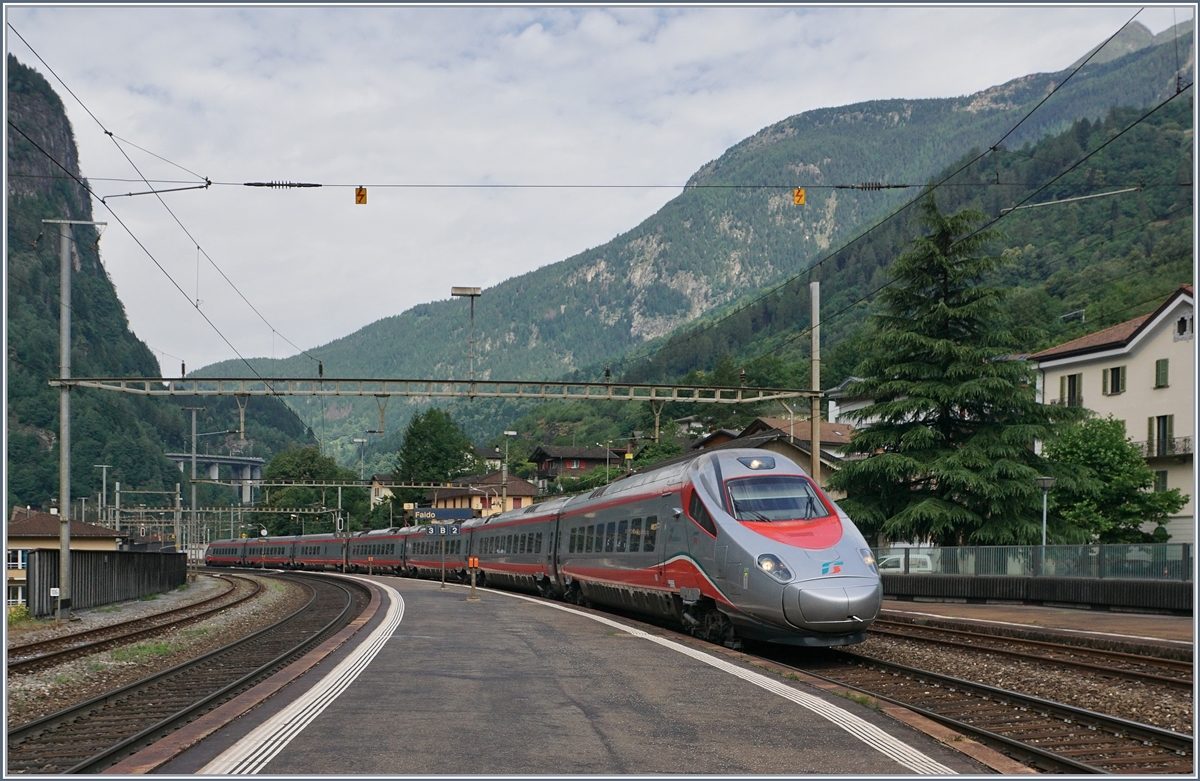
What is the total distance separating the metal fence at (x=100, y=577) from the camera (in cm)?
3020

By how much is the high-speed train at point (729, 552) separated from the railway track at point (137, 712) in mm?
6846

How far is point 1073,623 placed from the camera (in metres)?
24.3

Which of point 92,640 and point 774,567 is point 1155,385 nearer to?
point 774,567

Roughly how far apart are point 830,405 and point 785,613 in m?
83.8

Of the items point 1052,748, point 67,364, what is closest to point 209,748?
point 1052,748

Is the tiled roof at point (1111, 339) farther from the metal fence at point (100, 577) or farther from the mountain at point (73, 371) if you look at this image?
the mountain at point (73, 371)

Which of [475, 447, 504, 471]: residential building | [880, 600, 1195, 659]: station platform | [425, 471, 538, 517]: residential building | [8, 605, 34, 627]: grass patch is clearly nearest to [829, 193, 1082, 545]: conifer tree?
[880, 600, 1195, 659]: station platform

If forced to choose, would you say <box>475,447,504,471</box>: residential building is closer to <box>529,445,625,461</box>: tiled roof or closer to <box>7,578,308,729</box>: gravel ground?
<box>529,445,625,461</box>: tiled roof

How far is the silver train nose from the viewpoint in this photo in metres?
16.4

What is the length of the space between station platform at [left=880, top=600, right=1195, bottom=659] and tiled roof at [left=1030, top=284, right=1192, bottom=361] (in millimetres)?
29165

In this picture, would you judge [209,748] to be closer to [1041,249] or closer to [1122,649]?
[1122,649]

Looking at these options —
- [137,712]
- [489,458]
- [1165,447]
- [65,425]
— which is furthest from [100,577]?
[489,458]

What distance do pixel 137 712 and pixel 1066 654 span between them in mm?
13960

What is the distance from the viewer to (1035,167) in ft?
545
